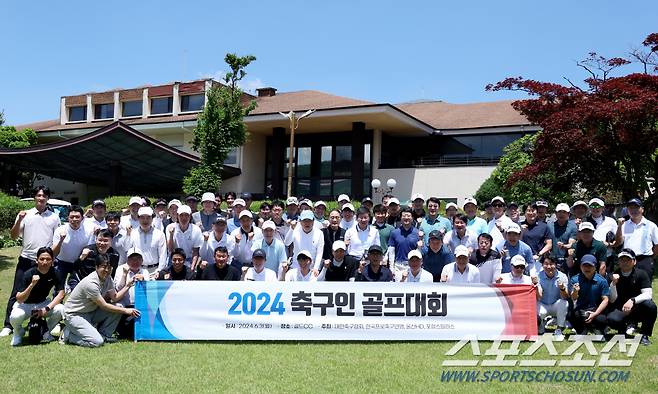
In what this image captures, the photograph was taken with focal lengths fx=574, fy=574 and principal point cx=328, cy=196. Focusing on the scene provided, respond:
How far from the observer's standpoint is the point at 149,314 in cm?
727

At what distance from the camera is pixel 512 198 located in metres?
22.7

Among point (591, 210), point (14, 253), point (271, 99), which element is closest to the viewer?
point (591, 210)

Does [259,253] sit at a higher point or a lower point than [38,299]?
higher

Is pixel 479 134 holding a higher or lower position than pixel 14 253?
higher

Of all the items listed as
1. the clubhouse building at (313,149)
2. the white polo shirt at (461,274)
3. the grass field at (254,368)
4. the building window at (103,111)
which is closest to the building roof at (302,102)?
the clubhouse building at (313,149)

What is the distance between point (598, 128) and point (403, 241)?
27.9 ft

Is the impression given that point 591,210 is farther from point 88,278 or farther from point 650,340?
point 88,278

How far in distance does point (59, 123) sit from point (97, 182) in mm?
9477

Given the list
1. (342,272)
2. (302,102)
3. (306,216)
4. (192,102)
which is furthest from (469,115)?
(342,272)

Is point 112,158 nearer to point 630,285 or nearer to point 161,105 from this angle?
point 161,105

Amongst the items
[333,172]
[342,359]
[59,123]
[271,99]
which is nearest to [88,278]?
[342,359]

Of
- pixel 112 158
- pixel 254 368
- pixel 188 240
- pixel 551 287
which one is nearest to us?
pixel 254 368

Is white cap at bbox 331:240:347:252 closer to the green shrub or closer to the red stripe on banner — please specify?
the red stripe on banner

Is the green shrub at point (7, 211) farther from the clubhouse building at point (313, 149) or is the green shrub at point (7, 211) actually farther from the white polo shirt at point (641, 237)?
the white polo shirt at point (641, 237)
